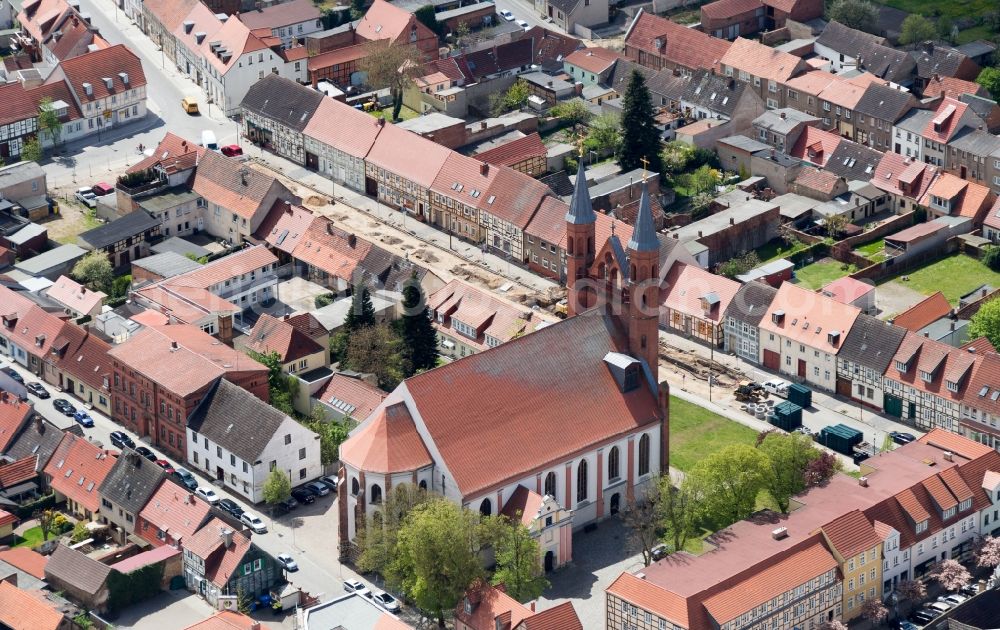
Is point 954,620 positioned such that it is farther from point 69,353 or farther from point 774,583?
point 69,353

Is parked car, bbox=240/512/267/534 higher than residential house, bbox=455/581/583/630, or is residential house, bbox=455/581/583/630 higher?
residential house, bbox=455/581/583/630

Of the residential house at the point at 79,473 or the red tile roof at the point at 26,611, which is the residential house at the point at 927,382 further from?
the red tile roof at the point at 26,611

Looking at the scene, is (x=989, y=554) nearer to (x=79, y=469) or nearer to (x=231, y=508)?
(x=231, y=508)

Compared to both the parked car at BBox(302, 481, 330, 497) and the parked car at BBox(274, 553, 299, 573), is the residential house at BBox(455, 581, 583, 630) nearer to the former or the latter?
the parked car at BBox(274, 553, 299, 573)

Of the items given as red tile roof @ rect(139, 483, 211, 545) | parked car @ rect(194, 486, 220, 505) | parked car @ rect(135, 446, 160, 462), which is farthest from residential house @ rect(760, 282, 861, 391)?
red tile roof @ rect(139, 483, 211, 545)

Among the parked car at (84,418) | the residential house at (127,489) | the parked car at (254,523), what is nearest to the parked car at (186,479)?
the residential house at (127,489)

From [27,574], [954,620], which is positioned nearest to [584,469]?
[954,620]
